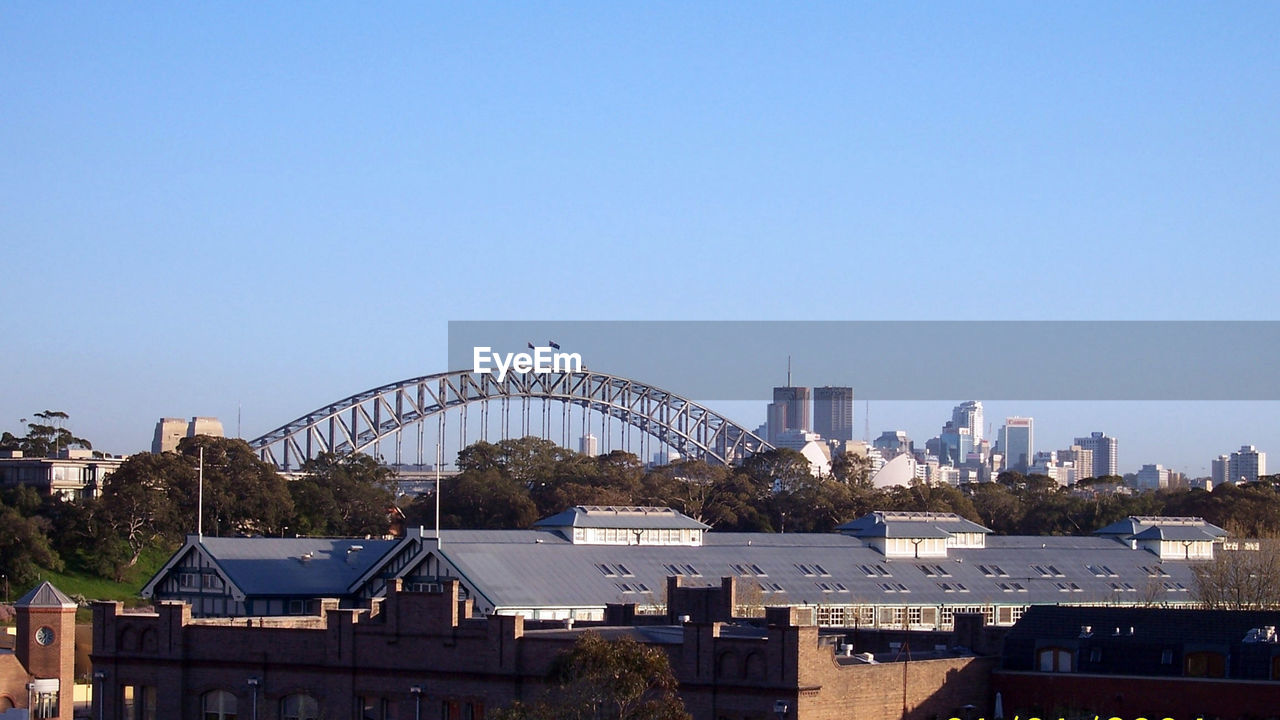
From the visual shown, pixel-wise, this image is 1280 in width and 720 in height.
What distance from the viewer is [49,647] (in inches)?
3467

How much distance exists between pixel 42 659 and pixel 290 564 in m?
12.7

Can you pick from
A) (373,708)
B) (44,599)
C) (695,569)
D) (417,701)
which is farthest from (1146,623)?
(44,599)

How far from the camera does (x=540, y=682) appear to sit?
52.2m

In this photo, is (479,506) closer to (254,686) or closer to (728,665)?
(254,686)

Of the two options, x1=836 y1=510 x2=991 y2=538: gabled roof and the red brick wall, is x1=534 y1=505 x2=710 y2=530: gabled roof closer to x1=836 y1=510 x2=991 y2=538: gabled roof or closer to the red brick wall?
x1=836 y1=510 x2=991 y2=538: gabled roof

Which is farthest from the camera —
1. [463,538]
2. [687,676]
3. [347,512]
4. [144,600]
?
[347,512]

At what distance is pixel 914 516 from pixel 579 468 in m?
58.2

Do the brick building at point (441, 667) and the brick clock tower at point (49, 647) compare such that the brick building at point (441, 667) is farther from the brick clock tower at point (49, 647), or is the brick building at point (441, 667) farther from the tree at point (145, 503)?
the tree at point (145, 503)

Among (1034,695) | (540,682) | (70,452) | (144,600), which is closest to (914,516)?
(144,600)

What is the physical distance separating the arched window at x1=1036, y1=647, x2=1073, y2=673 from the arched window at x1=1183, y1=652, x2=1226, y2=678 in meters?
3.35

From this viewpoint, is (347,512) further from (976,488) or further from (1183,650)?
(1183,650)

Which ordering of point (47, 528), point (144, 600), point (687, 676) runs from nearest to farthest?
point (687, 676) < point (144, 600) < point (47, 528)

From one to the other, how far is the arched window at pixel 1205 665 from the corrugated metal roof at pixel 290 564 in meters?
45.4

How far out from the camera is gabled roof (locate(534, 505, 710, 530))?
105000 mm
